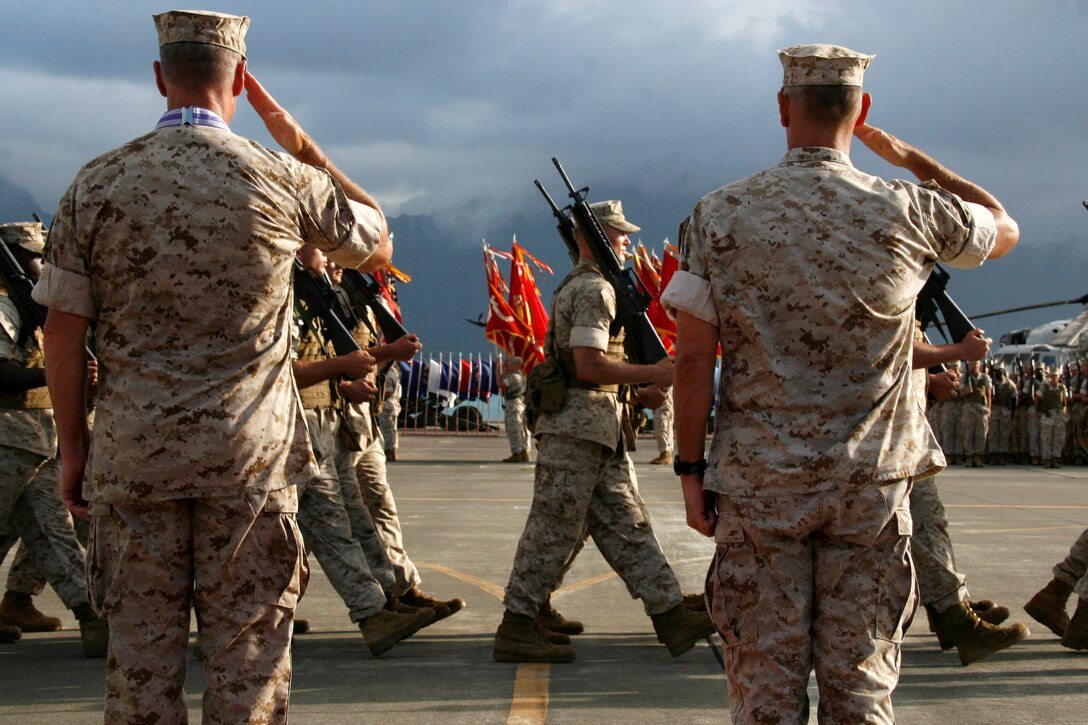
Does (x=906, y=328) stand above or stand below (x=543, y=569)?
above

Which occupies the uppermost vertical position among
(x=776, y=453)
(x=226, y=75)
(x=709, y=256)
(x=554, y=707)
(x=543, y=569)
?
(x=226, y=75)

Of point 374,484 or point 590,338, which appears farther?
point 374,484

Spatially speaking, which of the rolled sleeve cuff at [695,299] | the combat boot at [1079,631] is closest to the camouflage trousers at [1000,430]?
the combat boot at [1079,631]

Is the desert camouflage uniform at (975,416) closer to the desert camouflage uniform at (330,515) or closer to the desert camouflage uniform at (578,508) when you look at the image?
the desert camouflage uniform at (578,508)

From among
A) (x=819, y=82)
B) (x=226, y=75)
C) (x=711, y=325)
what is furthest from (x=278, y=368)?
(x=819, y=82)

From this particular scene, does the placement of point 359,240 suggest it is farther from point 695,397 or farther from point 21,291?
point 21,291

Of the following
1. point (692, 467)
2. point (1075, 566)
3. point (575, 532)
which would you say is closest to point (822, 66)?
point (692, 467)

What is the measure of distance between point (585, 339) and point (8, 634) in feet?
11.4

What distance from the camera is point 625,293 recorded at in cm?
616

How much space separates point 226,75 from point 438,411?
30875mm

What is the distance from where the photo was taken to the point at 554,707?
16.7ft

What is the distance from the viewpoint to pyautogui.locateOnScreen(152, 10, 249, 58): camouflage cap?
3150 mm

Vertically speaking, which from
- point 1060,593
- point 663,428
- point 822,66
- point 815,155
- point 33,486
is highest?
point 822,66

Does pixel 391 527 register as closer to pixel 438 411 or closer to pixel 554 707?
pixel 554 707
